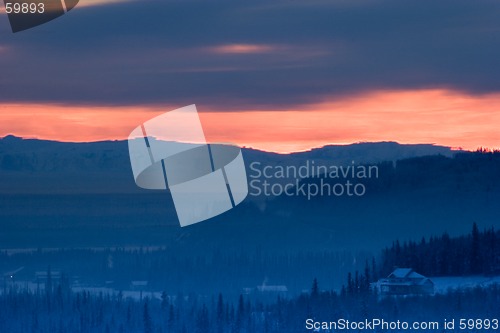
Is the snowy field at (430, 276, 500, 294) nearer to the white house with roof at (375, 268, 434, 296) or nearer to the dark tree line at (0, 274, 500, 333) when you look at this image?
the dark tree line at (0, 274, 500, 333)

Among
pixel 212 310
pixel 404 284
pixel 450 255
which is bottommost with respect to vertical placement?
pixel 212 310

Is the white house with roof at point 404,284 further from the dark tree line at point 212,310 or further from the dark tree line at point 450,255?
the dark tree line at point 450,255

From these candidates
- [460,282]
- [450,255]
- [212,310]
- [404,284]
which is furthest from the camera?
[212,310]

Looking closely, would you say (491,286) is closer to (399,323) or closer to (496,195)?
(399,323)

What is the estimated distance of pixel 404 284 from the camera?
200 ft

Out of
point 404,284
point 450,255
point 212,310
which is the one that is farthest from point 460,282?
point 212,310

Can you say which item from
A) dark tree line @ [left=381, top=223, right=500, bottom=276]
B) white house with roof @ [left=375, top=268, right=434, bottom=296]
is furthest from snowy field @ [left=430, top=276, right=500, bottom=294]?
white house with roof @ [left=375, top=268, right=434, bottom=296]

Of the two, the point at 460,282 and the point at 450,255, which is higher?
the point at 450,255

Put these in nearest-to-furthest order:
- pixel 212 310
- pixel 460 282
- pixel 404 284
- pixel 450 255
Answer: pixel 460 282 → pixel 404 284 → pixel 450 255 → pixel 212 310

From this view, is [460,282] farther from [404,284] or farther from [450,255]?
[450,255]

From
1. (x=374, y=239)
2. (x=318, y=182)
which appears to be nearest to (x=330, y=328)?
(x=318, y=182)

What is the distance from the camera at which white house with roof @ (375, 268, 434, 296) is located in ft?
192

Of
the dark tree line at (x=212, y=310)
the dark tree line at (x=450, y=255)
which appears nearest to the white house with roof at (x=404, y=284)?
the dark tree line at (x=212, y=310)

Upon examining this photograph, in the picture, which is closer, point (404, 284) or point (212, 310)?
point (404, 284)
